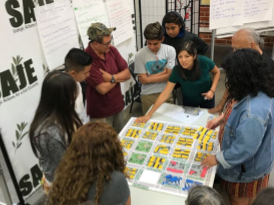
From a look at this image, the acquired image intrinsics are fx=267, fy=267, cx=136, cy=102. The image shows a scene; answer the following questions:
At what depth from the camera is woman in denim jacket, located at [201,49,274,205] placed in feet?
4.56

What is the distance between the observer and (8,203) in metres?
2.06

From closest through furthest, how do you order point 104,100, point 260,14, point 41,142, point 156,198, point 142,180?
point 41,142 < point 156,198 < point 142,180 < point 104,100 < point 260,14

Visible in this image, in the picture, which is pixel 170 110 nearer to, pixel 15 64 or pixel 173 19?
pixel 173 19

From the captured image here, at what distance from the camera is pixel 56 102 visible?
137 cm

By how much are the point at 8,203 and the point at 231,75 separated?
1866 millimetres

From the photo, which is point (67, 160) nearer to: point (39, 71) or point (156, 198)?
point (156, 198)

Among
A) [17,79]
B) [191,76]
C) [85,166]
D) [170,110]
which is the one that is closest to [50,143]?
[85,166]

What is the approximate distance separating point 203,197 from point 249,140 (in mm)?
490

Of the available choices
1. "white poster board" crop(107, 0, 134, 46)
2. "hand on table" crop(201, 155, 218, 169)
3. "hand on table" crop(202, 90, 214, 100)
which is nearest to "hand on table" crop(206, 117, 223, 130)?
"hand on table" crop(202, 90, 214, 100)

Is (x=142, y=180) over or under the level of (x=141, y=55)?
under

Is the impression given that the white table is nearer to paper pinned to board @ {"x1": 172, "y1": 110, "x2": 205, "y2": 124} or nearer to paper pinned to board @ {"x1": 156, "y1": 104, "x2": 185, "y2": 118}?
paper pinned to board @ {"x1": 172, "y1": 110, "x2": 205, "y2": 124}

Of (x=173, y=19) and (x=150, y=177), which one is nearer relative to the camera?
(x=150, y=177)

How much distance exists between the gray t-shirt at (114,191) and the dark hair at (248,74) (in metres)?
0.77

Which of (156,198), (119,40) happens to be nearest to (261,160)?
(156,198)
